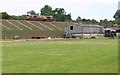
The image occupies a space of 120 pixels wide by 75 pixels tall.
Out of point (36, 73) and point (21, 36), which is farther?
point (21, 36)

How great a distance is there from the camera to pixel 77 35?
3268 inches

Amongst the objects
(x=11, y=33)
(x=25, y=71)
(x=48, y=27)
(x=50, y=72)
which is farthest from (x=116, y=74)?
(x=48, y=27)

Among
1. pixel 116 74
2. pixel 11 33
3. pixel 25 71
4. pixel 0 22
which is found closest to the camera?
pixel 116 74

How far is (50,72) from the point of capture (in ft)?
44.6

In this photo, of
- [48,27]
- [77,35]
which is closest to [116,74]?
[77,35]

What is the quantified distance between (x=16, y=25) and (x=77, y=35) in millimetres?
15726

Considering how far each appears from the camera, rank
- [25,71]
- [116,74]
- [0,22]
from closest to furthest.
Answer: [116,74] → [25,71] → [0,22]

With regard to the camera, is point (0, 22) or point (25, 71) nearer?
point (25, 71)

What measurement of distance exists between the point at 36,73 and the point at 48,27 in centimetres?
7827

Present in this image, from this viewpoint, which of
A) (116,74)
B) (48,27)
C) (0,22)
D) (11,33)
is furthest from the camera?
(48,27)

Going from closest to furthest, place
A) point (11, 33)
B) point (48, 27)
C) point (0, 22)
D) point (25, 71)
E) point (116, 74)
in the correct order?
point (116, 74)
point (25, 71)
point (11, 33)
point (0, 22)
point (48, 27)

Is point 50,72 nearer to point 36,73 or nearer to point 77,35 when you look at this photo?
point 36,73

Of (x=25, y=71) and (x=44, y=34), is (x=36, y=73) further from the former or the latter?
(x=44, y=34)

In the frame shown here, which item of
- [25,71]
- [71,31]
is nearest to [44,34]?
[71,31]
